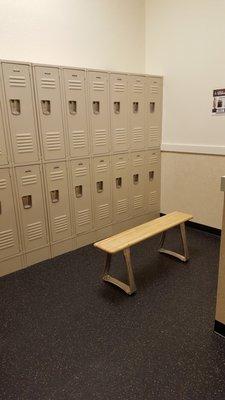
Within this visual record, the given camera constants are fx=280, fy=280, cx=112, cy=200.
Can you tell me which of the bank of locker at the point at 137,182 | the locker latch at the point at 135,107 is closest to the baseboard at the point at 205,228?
the bank of locker at the point at 137,182

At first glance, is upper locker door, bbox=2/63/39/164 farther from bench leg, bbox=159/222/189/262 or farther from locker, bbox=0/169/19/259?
bench leg, bbox=159/222/189/262

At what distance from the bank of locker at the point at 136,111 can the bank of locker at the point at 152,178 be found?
8.8 inches

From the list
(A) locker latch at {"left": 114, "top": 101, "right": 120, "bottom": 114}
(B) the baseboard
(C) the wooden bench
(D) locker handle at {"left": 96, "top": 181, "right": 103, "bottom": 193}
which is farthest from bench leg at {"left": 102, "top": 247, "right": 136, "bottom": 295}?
(A) locker latch at {"left": 114, "top": 101, "right": 120, "bottom": 114}

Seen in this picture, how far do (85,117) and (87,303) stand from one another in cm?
187

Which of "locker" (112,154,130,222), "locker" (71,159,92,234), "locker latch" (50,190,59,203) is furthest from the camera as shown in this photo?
"locker" (112,154,130,222)

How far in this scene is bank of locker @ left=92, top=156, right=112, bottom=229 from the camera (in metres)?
3.25

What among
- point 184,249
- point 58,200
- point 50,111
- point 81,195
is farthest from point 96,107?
point 184,249

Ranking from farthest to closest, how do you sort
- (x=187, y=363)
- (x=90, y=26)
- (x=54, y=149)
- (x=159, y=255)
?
1. (x=90, y=26)
2. (x=159, y=255)
3. (x=54, y=149)
4. (x=187, y=363)

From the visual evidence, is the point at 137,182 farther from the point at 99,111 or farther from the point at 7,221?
the point at 7,221

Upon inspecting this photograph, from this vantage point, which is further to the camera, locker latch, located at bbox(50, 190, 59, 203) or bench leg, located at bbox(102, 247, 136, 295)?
locker latch, located at bbox(50, 190, 59, 203)

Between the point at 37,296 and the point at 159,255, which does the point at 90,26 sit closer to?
the point at 159,255

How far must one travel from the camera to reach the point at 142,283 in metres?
2.54

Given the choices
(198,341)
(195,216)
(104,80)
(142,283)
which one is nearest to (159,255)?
(142,283)

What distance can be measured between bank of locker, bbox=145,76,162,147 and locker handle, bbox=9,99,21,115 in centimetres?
170
